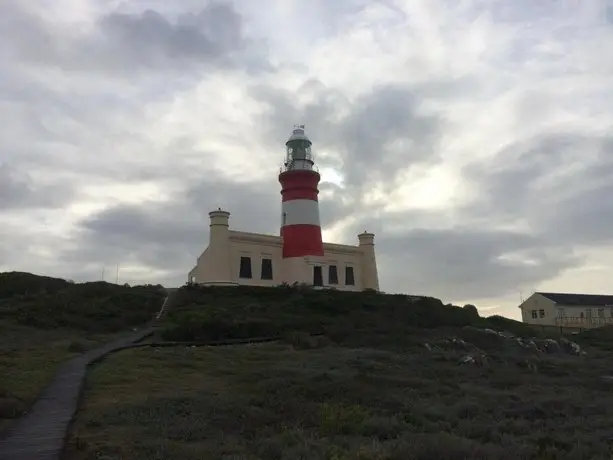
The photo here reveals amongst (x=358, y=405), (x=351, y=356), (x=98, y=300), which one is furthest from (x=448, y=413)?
(x=98, y=300)

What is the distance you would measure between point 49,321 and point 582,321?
161ft

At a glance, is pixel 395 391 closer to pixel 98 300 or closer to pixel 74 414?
pixel 74 414

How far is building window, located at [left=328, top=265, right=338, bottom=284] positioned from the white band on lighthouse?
3.44 meters

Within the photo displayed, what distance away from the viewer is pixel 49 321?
93.8ft

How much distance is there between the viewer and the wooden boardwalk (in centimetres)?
788

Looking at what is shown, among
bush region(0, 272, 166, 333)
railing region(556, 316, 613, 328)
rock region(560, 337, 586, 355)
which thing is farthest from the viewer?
railing region(556, 316, 613, 328)

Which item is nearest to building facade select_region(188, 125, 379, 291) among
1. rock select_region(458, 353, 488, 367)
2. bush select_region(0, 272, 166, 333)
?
bush select_region(0, 272, 166, 333)

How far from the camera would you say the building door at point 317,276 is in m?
42.5

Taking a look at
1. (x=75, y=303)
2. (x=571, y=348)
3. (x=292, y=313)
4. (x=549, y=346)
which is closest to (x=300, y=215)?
(x=292, y=313)

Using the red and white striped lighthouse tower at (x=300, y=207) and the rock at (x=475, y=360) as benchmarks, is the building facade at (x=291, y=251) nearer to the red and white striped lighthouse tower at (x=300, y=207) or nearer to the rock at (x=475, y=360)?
the red and white striped lighthouse tower at (x=300, y=207)

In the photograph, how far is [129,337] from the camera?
26094mm

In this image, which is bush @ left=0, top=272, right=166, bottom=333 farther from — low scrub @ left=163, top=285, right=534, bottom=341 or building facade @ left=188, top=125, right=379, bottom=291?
building facade @ left=188, top=125, right=379, bottom=291

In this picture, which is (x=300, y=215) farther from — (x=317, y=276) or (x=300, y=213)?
(x=317, y=276)

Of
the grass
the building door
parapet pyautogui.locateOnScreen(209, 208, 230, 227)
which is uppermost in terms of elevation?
parapet pyautogui.locateOnScreen(209, 208, 230, 227)
